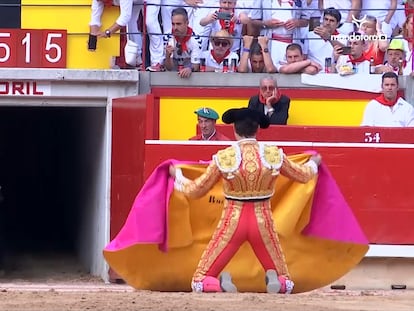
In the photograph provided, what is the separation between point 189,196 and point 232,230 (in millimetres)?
363

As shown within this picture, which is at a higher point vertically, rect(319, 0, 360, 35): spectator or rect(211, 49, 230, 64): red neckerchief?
rect(319, 0, 360, 35): spectator

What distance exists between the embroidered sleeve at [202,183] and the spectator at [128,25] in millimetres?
4021

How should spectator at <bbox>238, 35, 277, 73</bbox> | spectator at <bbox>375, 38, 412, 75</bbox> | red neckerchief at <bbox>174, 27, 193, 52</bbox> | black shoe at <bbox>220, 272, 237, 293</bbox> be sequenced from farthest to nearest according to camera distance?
1. red neckerchief at <bbox>174, 27, 193, 52</bbox>
2. spectator at <bbox>238, 35, 277, 73</bbox>
3. spectator at <bbox>375, 38, 412, 75</bbox>
4. black shoe at <bbox>220, 272, 237, 293</bbox>

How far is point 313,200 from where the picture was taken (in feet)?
26.6

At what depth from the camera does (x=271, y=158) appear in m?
7.45

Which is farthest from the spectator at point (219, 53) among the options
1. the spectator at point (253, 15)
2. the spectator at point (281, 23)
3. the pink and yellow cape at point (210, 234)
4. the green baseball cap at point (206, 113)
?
the pink and yellow cape at point (210, 234)

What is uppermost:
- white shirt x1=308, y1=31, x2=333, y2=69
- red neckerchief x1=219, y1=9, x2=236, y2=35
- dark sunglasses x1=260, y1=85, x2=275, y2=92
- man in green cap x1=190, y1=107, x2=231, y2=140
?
red neckerchief x1=219, y1=9, x2=236, y2=35

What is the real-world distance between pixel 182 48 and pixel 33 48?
4.52 ft

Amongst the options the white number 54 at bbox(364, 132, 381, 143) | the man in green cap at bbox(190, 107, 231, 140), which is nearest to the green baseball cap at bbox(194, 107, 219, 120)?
the man in green cap at bbox(190, 107, 231, 140)

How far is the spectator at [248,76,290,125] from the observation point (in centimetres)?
1058

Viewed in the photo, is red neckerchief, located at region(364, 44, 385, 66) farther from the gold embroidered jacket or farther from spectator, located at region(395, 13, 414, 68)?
the gold embroidered jacket

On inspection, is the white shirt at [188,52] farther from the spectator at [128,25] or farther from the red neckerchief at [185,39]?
the spectator at [128,25]

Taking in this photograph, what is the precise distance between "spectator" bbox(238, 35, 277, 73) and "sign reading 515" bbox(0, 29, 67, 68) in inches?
66.4

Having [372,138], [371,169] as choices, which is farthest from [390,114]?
[371,169]
